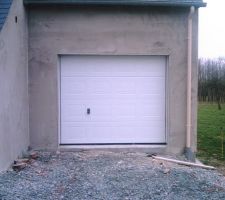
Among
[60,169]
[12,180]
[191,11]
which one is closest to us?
[12,180]

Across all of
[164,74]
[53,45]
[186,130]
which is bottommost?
[186,130]

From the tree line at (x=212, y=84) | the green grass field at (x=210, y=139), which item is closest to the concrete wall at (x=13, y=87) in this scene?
Result: the green grass field at (x=210, y=139)

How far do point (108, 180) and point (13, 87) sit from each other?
2.82 meters

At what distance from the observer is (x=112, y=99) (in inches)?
395

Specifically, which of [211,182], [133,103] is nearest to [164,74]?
[133,103]

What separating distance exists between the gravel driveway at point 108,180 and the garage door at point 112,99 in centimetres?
100

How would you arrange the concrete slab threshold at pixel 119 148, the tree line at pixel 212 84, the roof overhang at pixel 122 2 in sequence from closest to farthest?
the roof overhang at pixel 122 2
the concrete slab threshold at pixel 119 148
the tree line at pixel 212 84

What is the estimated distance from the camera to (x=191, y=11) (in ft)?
31.5

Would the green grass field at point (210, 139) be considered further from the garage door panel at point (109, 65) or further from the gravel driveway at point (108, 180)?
the garage door panel at point (109, 65)

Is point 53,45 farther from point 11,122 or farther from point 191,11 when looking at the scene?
point 191,11

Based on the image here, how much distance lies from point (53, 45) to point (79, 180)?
12.6ft

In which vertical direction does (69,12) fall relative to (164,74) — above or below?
above

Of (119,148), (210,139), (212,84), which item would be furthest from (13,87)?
(212,84)

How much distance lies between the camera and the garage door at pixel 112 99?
995 cm
